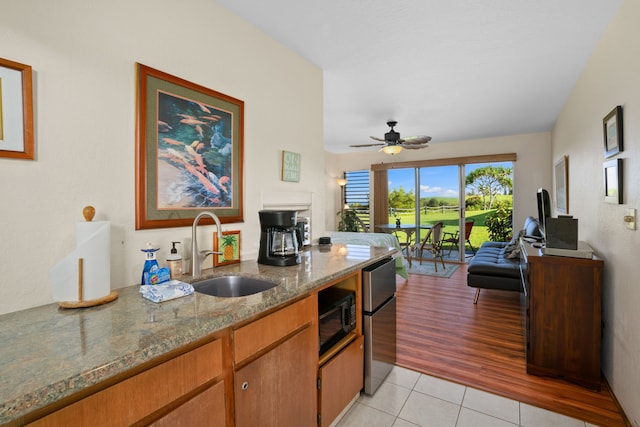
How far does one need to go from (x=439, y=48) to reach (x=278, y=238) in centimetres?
199

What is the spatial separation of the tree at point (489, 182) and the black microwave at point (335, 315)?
528cm

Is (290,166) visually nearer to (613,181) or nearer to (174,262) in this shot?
(174,262)

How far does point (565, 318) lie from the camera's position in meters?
2.18

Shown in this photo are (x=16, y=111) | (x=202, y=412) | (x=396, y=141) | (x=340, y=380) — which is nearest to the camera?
(x=202, y=412)

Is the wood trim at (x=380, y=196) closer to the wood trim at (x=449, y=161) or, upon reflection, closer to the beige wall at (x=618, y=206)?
the wood trim at (x=449, y=161)

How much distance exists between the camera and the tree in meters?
6.04

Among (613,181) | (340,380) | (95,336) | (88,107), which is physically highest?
(88,107)

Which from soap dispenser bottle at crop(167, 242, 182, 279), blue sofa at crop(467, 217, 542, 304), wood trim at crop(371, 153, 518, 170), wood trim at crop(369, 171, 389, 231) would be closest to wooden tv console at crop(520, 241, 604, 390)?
blue sofa at crop(467, 217, 542, 304)

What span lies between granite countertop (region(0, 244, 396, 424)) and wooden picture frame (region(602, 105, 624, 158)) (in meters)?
2.11

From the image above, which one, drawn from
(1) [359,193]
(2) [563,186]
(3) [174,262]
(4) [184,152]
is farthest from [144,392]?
(1) [359,193]

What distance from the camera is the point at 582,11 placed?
201cm

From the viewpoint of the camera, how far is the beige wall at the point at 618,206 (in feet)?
5.66

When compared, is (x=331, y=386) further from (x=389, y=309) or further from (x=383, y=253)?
(x=383, y=253)

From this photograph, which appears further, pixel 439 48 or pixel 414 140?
pixel 414 140
